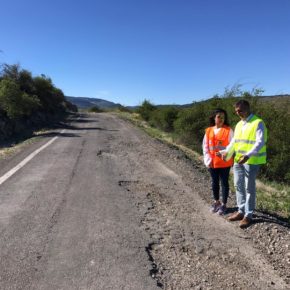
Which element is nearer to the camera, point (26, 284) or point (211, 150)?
point (26, 284)

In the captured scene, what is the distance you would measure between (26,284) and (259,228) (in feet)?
11.0

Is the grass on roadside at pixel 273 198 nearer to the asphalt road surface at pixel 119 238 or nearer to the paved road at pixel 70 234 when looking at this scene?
the asphalt road surface at pixel 119 238

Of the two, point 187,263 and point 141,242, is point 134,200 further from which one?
point 187,263

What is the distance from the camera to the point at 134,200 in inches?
291

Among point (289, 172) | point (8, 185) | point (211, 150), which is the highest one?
point (211, 150)

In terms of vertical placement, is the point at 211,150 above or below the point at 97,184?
above

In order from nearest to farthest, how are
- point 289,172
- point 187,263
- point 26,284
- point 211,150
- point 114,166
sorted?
point 26,284 < point 187,263 < point 211,150 < point 114,166 < point 289,172

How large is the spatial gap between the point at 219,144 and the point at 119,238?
7.92ft

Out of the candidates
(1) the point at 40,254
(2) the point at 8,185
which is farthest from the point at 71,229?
(2) the point at 8,185

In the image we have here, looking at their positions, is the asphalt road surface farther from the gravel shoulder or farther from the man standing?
the man standing

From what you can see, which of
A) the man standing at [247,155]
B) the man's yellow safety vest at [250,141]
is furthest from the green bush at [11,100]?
the man's yellow safety vest at [250,141]

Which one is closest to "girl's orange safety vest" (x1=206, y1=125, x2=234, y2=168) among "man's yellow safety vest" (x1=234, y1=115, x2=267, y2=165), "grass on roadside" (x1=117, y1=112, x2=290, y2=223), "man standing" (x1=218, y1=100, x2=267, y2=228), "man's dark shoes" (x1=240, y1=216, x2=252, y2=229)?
"man standing" (x1=218, y1=100, x2=267, y2=228)

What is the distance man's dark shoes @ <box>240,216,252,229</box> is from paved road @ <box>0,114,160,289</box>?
4.89 feet

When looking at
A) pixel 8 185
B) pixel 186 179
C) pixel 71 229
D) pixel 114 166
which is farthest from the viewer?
pixel 114 166
